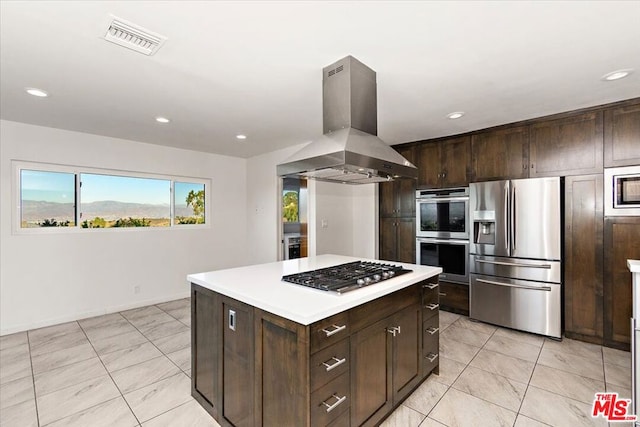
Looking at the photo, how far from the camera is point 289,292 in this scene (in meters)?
1.74

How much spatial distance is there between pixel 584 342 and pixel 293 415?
11.2ft

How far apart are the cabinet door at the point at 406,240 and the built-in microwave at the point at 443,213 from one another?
18 cm

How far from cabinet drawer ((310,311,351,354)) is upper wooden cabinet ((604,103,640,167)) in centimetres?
328

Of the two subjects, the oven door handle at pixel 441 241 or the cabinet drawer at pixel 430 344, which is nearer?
the cabinet drawer at pixel 430 344

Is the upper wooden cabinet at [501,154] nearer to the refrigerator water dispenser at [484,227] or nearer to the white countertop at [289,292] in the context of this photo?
the refrigerator water dispenser at [484,227]

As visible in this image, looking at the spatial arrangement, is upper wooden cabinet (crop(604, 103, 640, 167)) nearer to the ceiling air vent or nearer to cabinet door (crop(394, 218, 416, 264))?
cabinet door (crop(394, 218, 416, 264))

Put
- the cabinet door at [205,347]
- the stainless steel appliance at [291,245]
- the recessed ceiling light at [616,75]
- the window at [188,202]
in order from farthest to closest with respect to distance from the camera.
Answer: the stainless steel appliance at [291,245], the window at [188,202], the recessed ceiling light at [616,75], the cabinet door at [205,347]

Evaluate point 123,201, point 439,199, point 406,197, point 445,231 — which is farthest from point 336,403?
point 123,201

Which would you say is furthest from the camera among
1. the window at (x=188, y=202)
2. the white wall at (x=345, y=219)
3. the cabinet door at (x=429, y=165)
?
the window at (x=188, y=202)

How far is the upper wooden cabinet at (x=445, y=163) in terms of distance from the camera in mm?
3910

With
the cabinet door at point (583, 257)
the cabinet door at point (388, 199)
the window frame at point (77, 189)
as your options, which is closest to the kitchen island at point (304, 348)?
the cabinet door at point (583, 257)

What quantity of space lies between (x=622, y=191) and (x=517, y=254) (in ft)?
3.62

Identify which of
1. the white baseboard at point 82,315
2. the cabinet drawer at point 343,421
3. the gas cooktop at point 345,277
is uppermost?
the gas cooktop at point 345,277

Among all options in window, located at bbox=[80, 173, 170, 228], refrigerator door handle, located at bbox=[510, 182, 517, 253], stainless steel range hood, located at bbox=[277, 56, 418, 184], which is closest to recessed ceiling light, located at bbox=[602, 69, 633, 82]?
refrigerator door handle, located at bbox=[510, 182, 517, 253]
